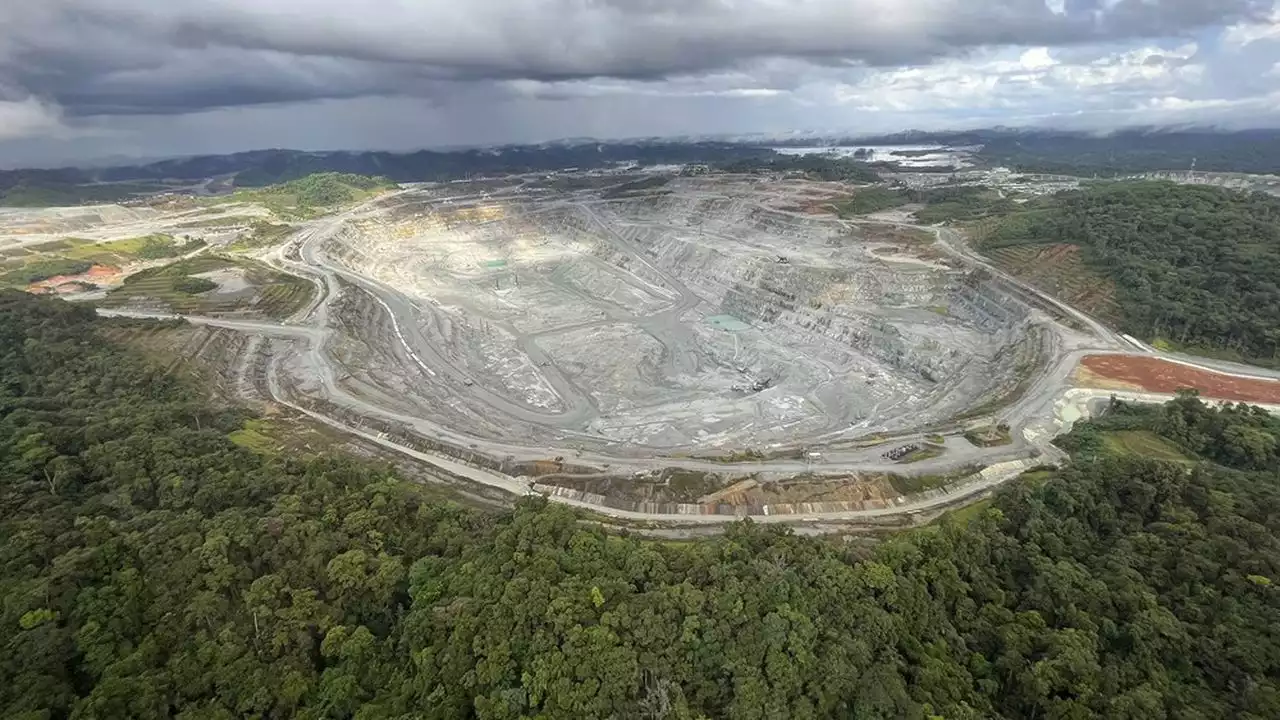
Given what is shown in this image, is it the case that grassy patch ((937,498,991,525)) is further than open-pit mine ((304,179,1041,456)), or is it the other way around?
open-pit mine ((304,179,1041,456))

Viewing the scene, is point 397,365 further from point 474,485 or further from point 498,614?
point 498,614

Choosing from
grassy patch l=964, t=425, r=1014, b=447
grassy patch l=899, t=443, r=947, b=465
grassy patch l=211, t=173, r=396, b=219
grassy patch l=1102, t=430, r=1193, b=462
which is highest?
grassy patch l=211, t=173, r=396, b=219

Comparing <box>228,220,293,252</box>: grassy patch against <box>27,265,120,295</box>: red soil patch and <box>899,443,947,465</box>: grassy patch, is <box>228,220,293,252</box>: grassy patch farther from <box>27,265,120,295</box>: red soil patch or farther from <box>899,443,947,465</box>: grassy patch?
<box>899,443,947,465</box>: grassy patch

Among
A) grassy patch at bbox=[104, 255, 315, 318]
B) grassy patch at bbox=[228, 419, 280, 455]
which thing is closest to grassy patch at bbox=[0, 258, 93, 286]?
grassy patch at bbox=[104, 255, 315, 318]

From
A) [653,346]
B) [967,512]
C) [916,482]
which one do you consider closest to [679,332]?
[653,346]

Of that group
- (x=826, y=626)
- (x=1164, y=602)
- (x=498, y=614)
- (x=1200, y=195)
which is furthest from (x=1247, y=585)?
(x=1200, y=195)

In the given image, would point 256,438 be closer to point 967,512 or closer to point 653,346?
point 653,346

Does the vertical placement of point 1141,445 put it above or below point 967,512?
above
